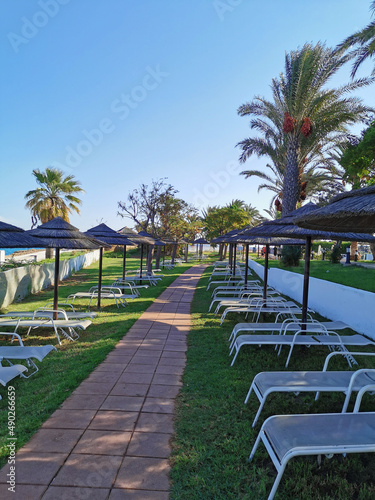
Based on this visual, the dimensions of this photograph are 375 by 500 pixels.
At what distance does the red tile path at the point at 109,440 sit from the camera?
2.28m

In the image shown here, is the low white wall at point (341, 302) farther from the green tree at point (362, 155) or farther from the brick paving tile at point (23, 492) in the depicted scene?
the brick paving tile at point (23, 492)

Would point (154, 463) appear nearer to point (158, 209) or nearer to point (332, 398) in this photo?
point (332, 398)

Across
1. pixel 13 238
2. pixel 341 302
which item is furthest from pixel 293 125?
pixel 13 238

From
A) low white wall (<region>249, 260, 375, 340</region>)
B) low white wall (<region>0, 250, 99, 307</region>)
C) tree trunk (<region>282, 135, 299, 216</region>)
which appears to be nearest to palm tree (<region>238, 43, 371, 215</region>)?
tree trunk (<region>282, 135, 299, 216</region>)

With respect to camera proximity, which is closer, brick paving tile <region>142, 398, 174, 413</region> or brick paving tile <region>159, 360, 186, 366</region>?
brick paving tile <region>142, 398, 174, 413</region>

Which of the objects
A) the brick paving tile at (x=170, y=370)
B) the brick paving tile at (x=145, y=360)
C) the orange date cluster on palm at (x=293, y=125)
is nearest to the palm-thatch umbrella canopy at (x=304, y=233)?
the brick paving tile at (x=170, y=370)

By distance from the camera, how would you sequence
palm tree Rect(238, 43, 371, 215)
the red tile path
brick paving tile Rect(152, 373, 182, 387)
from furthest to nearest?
1. palm tree Rect(238, 43, 371, 215)
2. brick paving tile Rect(152, 373, 182, 387)
3. the red tile path

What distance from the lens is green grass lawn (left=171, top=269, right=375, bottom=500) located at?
2293 mm

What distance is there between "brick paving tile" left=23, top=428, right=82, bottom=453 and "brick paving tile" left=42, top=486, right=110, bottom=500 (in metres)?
0.44

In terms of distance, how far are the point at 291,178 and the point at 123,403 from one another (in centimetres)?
1309

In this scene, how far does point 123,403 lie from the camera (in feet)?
11.6

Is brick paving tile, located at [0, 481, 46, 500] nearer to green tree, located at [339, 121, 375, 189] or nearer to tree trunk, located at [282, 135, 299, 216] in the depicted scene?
green tree, located at [339, 121, 375, 189]

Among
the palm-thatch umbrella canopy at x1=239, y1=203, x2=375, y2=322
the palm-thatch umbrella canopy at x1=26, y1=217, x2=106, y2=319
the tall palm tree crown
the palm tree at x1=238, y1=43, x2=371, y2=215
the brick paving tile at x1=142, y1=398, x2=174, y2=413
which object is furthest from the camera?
the tall palm tree crown

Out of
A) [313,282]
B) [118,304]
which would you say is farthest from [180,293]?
[313,282]
